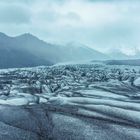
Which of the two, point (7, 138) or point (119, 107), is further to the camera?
point (119, 107)

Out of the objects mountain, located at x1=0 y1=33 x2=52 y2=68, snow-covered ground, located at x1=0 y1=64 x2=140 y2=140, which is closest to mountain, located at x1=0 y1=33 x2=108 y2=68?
mountain, located at x1=0 y1=33 x2=52 y2=68

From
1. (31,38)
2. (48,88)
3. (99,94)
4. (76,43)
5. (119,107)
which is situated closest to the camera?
(119,107)

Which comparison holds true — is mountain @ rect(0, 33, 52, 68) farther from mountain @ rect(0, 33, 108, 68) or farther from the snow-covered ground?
the snow-covered ground

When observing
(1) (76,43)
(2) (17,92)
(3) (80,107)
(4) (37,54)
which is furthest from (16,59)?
(3) (80,107)

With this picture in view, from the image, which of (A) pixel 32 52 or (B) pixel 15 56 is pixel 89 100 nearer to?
(B) pixel 15 56

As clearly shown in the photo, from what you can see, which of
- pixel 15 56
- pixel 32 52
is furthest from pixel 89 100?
pixel 32 52

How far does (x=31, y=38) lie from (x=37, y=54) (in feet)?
30.1

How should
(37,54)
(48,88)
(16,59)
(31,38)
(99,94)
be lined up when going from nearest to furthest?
(99,94) < (48,88) < (16,59) < (37,54) < (31,38)

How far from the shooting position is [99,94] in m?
18.3

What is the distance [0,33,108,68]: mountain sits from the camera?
198 feet

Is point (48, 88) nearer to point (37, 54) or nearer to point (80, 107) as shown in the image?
point (80, 107)

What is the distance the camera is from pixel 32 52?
7056cm

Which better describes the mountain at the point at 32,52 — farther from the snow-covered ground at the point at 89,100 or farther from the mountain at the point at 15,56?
the snow-covered ground at the point at 89,100

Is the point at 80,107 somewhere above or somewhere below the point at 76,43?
below
